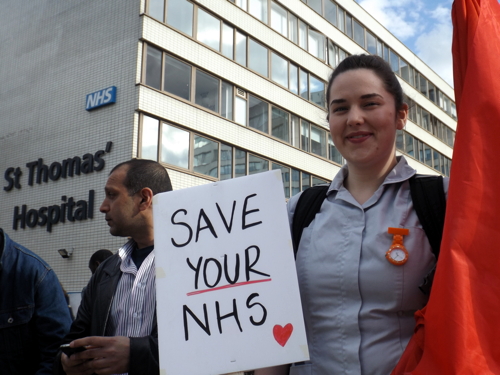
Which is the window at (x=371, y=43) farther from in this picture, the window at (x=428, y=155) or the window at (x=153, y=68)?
the window at (x=153, y=68)

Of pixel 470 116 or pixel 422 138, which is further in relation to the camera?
pixel 422 138

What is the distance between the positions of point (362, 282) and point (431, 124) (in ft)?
94.9

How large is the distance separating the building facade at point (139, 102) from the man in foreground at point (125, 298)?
9.49 m

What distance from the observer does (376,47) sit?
81.0 feet

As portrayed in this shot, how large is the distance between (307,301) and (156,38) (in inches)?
541

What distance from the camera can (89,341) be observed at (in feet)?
6.86

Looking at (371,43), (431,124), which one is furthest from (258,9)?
(431,124)

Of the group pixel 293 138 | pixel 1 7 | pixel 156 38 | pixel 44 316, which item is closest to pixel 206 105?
pixel 156 38

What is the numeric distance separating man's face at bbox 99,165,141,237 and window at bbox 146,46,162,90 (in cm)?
1173

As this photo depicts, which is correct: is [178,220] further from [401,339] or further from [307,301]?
[401,339]

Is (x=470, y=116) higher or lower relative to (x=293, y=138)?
lower

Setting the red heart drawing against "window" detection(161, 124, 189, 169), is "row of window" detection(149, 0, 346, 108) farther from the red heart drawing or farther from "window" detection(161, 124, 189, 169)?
the red heart drawing

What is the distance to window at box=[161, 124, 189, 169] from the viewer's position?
46.3 feet

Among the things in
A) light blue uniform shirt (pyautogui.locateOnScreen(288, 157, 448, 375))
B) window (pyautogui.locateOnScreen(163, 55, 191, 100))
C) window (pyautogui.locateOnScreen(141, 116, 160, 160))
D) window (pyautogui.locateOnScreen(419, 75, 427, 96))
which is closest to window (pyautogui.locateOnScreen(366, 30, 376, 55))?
window (pyautogui.locateOnScreen(419, 75, 427, 96))
